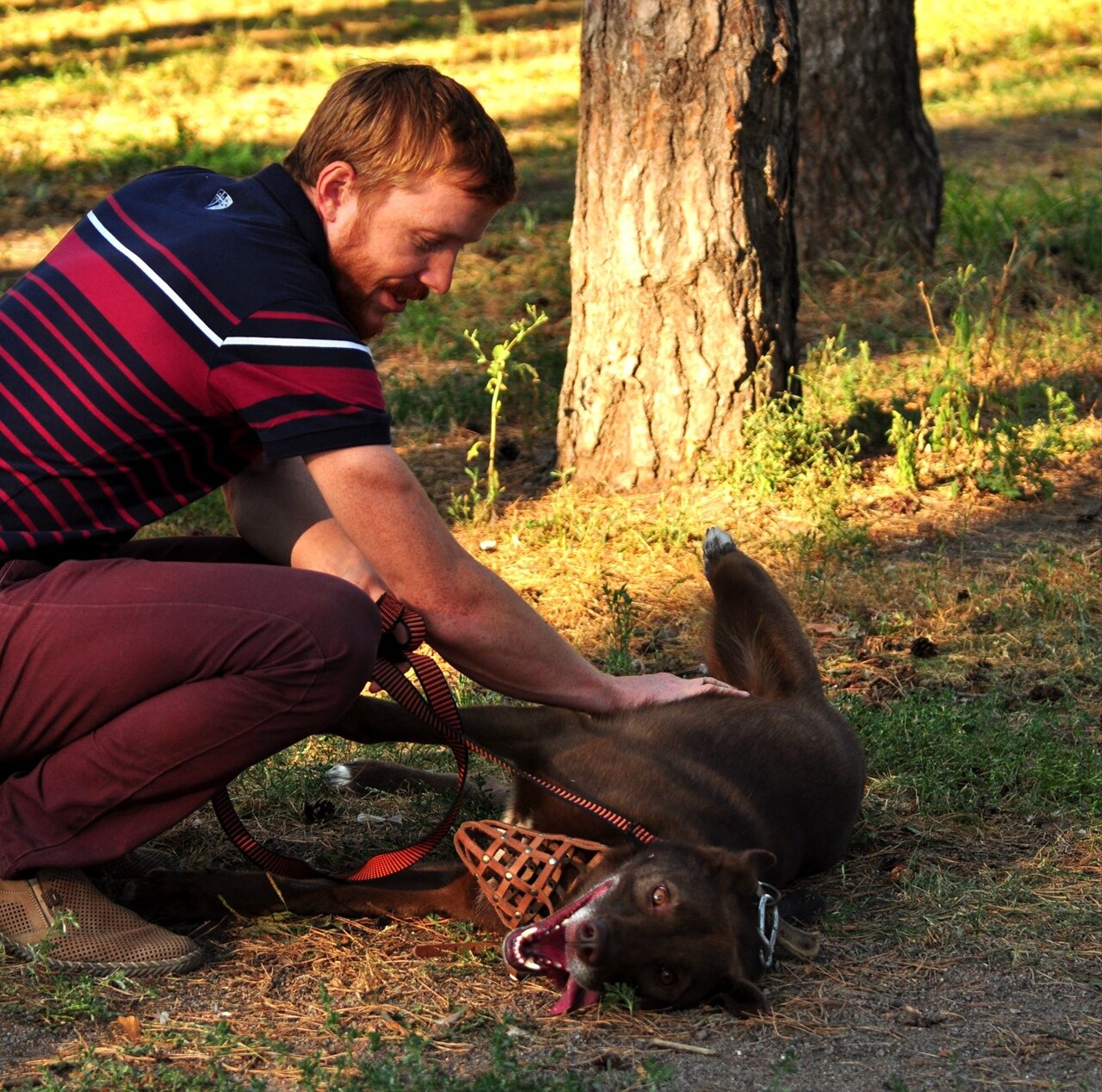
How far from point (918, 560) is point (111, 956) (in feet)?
11.9

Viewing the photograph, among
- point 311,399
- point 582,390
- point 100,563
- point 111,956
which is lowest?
point 111,956

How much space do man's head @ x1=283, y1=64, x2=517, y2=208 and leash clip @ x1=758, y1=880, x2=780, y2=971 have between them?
169cm

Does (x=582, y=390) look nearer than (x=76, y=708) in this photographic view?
No

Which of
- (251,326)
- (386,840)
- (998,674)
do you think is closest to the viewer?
(251,326)

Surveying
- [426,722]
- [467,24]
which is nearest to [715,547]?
[426,722]

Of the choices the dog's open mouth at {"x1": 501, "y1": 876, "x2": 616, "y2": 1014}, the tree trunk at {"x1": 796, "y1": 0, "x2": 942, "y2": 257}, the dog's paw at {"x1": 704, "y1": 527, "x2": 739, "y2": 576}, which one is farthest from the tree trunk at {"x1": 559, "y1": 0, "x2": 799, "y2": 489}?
the dog's open mouth at {"x1": 501, "y1": 876, "x2": 616, "y2": 1014}

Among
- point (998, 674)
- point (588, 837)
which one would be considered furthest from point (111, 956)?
point (998, 674)

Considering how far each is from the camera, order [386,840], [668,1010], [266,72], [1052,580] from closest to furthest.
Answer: [668,1010] → [386,840] → [1052,580] → [266,72]

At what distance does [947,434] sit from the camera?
21.5 ft

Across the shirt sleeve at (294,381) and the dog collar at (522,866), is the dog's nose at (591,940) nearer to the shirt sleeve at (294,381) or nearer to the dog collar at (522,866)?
the dog collar at (522,866)

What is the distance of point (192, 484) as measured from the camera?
3420 millimetres

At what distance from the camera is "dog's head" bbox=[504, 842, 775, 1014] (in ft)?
10.4

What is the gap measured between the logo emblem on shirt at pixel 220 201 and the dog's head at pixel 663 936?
1.71 m

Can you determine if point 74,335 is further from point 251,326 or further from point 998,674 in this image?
point 998,674
